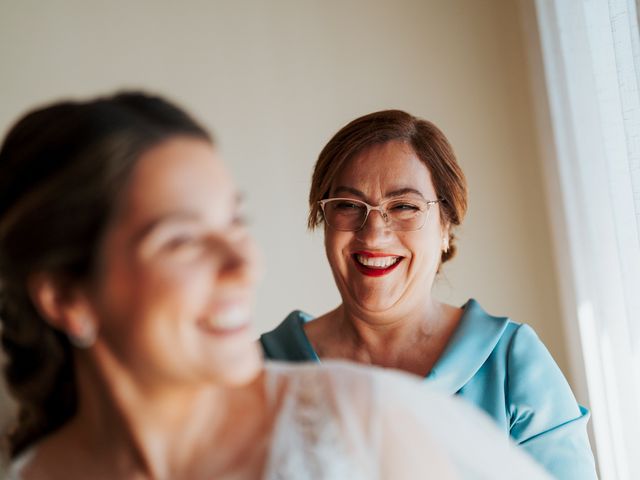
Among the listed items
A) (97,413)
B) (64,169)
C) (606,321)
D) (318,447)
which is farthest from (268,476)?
(606,321)

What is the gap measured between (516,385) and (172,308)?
42.8 inches

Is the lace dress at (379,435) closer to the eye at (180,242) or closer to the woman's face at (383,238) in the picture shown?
the eye at (180,242)

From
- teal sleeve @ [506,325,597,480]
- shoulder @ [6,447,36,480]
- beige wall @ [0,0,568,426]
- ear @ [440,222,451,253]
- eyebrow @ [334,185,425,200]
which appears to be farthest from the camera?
beige wall @ [0,0,568,426]

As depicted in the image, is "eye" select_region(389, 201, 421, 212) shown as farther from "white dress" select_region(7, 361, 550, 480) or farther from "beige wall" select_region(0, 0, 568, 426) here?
"beige wall" select_region(0, 0, 568, 426)

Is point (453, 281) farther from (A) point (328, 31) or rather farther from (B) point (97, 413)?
(B) point (97, 413)

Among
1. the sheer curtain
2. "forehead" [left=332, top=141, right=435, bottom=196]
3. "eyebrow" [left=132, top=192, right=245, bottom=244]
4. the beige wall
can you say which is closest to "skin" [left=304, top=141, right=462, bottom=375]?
"forehead" [left=332, top=141, right=435, bottom=196]

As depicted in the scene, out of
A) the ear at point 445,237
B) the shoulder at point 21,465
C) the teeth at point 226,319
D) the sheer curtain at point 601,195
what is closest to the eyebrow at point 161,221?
the teeth at point 226,319

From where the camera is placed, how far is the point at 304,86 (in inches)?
136

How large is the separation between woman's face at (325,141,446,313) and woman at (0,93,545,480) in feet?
2.26

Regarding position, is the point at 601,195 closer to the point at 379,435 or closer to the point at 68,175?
the point at 379,435

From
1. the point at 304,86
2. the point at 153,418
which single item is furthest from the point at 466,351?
the point at 304,86

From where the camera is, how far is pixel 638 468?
8.19 ft

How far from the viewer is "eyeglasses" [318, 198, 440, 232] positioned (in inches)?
72.2

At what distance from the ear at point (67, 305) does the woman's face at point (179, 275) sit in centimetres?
3
